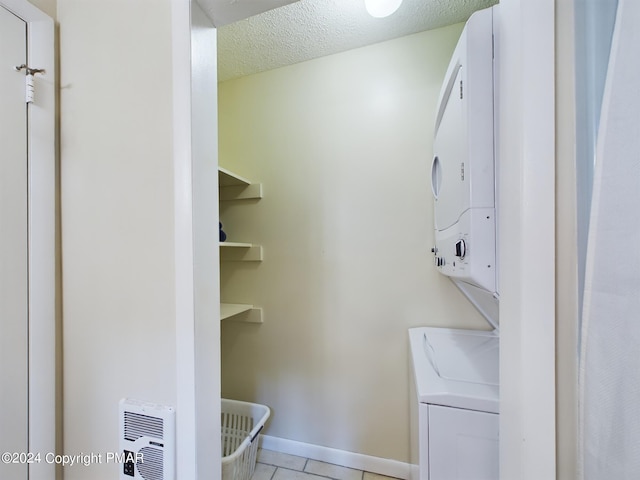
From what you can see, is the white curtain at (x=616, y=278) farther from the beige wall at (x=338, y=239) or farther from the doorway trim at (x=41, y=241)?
the doorway trim at (x=41, y=241)

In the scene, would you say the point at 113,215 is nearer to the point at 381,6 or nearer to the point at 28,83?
the point at 28,83

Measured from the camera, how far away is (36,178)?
814mm

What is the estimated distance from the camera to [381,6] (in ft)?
4.04

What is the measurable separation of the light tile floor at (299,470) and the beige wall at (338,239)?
0.40ft

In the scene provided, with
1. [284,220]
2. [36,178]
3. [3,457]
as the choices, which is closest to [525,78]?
[36,178]

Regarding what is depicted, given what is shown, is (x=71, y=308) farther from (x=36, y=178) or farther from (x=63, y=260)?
(x=36, y=178)

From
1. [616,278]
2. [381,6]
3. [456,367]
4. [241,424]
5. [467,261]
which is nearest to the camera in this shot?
[616,278]

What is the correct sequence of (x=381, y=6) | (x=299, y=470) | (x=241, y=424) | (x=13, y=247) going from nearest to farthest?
(x=13, y=247), (x=381, y=6), (x=299, y=470), (x=241, y=424)

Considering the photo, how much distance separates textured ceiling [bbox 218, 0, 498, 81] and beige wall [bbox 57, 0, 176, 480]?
0.75 metres

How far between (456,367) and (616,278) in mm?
848

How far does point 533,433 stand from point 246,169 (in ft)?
6.31

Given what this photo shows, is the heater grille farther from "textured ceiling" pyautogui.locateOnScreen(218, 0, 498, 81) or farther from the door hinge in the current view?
"textured ceiling" pyautogui.locateOnScreen(218, 0, 498, 81)

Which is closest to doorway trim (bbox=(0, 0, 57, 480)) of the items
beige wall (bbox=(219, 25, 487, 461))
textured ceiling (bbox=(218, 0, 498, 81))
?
textured ceiling (bbox=(218, 0, 498, 81))

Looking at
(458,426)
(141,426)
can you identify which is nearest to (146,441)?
(141,426)
